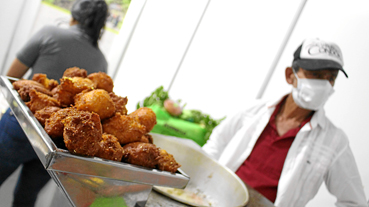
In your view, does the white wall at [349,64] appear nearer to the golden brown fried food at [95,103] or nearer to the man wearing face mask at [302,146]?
the man wearing face mask at [302,146]

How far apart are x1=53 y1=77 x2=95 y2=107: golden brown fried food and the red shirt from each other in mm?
1984

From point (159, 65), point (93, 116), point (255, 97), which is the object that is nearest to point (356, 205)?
point (255, 97)

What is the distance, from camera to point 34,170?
1.13m

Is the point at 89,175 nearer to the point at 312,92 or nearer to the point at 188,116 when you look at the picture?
the point at 312,92

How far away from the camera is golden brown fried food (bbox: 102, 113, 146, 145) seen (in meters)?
0.89

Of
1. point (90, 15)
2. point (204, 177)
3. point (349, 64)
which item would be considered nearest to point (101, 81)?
point (204, 177)

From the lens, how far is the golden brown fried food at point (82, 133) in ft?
2.10

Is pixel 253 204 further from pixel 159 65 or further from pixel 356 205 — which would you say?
pixel 159 65

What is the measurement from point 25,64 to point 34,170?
4.76ft

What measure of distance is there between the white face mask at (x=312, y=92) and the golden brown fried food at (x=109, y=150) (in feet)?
6.57

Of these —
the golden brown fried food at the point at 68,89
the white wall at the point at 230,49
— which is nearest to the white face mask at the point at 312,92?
the white wall at the point at 230,49

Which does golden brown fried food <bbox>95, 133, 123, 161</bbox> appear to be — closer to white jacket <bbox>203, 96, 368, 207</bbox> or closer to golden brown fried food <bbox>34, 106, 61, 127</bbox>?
golden brown fried food <bbox>34, 106, 61, 127</bbox>

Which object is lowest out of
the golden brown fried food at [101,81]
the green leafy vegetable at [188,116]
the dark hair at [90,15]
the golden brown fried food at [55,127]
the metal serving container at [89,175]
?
the green leafy vegetable at [188,116]

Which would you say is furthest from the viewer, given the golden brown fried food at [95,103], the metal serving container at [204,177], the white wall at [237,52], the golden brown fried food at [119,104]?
the white wall at [237,52]
